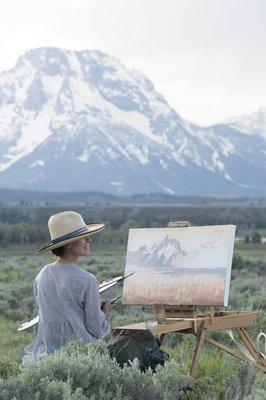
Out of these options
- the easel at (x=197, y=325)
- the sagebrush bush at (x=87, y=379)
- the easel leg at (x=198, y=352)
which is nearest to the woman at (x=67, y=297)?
the sagebrush bush at (x=87, y=379)

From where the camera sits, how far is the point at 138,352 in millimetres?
6785

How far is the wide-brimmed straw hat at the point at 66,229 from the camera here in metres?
6.78

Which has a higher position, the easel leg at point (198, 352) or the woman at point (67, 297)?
the woman at point (67, 297)

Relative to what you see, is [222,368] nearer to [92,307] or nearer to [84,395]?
[92,307]

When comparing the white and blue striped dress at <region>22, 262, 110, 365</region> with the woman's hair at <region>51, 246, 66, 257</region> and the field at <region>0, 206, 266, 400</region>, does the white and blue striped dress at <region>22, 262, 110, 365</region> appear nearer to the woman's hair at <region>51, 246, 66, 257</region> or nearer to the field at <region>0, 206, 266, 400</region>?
the woman's hair at <region>51, 246, 66, 257</region>

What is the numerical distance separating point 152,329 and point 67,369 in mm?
1281

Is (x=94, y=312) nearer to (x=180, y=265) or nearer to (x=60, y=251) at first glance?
(x=60, y=251)

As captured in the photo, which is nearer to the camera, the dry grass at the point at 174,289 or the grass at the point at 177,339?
the dry grass at the point at 174,289

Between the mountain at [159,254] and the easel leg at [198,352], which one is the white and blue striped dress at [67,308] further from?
the mountain at [159,254]

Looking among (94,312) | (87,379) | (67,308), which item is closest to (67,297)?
(67,308)

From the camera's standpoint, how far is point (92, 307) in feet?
21.6

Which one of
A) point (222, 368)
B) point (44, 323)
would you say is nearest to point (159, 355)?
point (44, 323)

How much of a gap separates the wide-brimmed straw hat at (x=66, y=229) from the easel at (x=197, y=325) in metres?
0.89

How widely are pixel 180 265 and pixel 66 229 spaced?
1.40 meters
